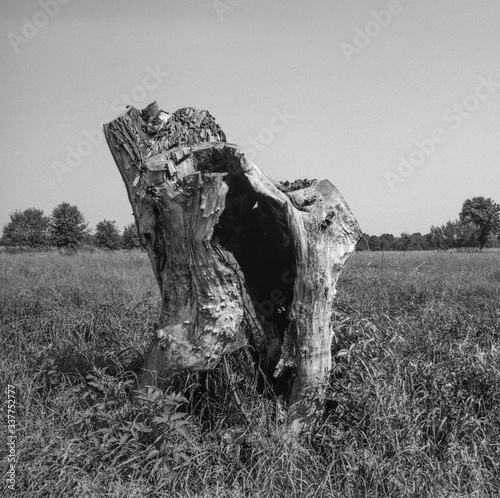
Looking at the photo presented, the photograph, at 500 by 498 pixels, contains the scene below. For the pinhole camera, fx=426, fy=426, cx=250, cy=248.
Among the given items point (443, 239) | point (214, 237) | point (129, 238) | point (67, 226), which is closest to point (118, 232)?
point (129, 238)

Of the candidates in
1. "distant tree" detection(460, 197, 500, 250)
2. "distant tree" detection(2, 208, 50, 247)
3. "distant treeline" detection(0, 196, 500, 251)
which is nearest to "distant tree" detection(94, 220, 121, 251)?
"distant treeline" detection(0, 196, 500, 251)

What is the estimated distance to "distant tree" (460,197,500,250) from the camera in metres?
69.0

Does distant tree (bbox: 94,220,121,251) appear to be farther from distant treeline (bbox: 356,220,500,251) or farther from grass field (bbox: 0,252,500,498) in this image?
grass field (bbox: 0,252,500,498)

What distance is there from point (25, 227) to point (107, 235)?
21.4 metres

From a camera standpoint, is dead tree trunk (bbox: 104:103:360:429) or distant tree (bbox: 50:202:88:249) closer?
dead tree trunk (bbox: 104:103:360:429)

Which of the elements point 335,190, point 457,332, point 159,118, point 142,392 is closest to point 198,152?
point 159,118

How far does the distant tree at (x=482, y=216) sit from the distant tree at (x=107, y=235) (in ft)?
192

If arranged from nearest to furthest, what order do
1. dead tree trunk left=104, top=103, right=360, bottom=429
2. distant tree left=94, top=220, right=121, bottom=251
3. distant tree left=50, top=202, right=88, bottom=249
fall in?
dead tree trunk left=104, top=103, right=360, bottom=429
distant tree left=50, top=202, right=88, bottom=249
distant tree left=94, top=220, right=121, bottom=251

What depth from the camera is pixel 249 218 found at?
151 inches

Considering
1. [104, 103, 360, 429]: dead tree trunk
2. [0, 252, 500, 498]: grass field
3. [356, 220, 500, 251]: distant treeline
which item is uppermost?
[356, 220, 500, 251]: distant treeline

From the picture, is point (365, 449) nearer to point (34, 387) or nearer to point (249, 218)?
point (249, 218)

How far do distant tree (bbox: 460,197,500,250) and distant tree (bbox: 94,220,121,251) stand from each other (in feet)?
192

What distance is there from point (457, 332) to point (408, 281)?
4.14 m

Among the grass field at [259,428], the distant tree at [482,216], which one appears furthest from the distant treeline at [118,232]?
the grass field at [259,428]
